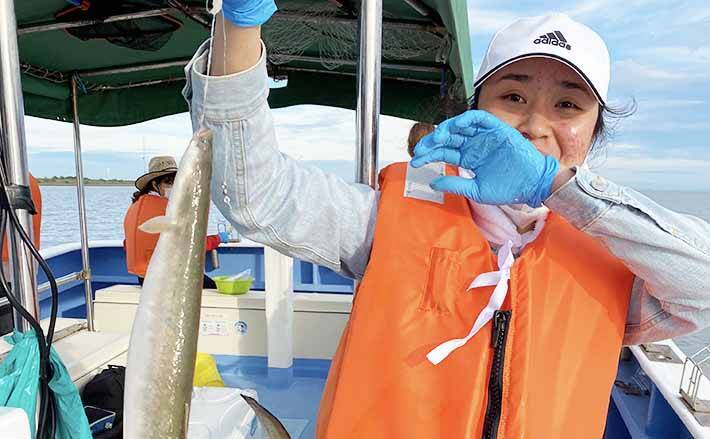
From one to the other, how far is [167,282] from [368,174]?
0.74 metres

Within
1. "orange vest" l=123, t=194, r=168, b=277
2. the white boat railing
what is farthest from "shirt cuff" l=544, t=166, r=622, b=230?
"orange vest" l=123, t=194, r=168, b=277

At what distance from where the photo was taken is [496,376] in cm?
135

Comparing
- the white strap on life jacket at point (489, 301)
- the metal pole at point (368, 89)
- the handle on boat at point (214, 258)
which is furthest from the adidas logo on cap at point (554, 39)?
the handle on boat at point (214, 258)

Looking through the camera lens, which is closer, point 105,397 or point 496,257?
point 496,257

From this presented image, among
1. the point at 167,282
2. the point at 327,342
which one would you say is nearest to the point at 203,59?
the point at 167,282

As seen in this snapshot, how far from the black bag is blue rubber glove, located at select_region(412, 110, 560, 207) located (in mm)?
2032

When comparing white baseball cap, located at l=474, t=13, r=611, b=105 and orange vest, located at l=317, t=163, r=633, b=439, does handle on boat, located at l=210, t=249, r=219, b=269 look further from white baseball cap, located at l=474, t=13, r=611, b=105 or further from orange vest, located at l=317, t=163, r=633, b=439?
white baseball cap, located at l=474, t=13, r=611, b=105

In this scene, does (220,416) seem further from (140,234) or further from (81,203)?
(140,234)

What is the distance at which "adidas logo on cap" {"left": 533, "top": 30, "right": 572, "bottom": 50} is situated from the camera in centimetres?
139

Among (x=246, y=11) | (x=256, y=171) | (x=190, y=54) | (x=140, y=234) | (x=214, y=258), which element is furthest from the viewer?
(x=214, y=258)

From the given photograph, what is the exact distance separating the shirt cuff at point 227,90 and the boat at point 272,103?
525 millimetres

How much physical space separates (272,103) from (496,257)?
151 inches

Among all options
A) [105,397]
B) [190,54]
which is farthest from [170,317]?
[190,54]

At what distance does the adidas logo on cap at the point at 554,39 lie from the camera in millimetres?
1387
